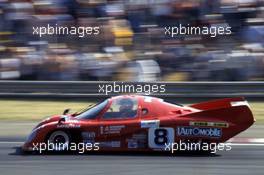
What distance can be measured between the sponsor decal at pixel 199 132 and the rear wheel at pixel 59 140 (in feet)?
5.59

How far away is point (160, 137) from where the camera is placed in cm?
829

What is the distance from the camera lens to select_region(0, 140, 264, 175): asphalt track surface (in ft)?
24.0

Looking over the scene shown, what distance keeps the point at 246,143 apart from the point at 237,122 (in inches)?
58.3

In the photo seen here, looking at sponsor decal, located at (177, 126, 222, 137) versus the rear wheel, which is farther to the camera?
the rear wheel

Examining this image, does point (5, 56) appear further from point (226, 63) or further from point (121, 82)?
point (226, 63)

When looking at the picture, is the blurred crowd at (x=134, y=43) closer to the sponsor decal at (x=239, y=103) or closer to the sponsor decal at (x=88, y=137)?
the sponsor decal at (x=239, y=103)

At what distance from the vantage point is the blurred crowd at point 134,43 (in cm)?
1376

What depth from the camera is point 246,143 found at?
9.67m

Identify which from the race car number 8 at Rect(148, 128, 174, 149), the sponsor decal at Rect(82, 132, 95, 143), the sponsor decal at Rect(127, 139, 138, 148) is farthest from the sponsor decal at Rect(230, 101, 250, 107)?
the sponsor decal at Rect(82, 132, 95, 143)

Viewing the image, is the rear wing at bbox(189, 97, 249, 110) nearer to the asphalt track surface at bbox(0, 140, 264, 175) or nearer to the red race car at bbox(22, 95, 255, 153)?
the red race car at bbox(22, 95, 255, 153)

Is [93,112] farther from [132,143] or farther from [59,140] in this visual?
[132,143]

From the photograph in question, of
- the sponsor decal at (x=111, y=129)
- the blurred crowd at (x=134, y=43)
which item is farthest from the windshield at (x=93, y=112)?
the blurred crowd at (x=134, y=43)

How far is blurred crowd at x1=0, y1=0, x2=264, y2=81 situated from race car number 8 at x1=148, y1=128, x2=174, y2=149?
5.47 meters
